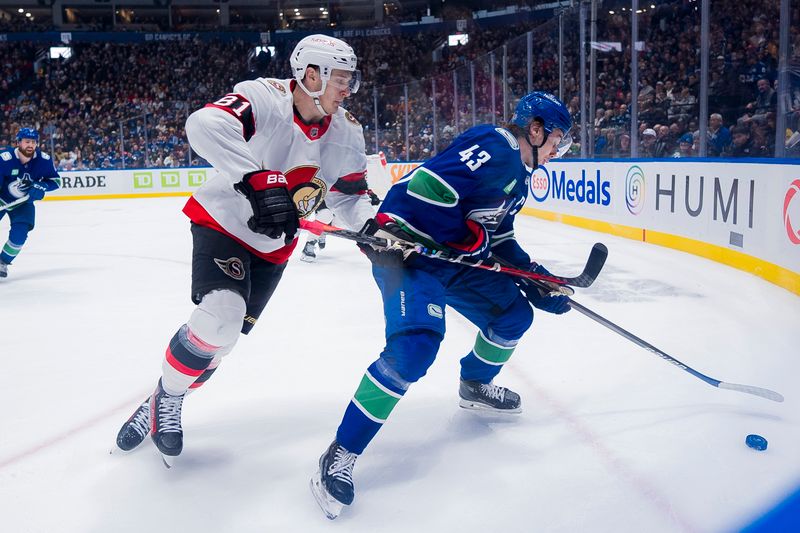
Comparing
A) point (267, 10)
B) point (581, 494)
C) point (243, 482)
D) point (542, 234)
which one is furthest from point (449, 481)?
point (267, 10)

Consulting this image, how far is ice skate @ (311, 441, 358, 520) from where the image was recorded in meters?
1.77

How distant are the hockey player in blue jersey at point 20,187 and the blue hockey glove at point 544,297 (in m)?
4.62

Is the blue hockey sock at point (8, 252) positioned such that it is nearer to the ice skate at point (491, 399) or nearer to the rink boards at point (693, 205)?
the rink boards at point (693, 205)

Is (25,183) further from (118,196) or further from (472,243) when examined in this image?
(118,196)

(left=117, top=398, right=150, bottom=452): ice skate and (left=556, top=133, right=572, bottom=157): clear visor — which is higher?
(left=556, top=133, right=572, bottom=157): clear visor

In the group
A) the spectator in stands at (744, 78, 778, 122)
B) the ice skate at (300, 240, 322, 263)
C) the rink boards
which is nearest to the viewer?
the rink boards

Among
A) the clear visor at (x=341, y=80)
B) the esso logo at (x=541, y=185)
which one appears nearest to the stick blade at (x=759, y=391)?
the clear visor at (x=341, y=80)

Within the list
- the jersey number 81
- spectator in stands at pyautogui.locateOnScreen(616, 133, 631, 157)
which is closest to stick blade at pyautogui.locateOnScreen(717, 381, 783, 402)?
the jersey number 81

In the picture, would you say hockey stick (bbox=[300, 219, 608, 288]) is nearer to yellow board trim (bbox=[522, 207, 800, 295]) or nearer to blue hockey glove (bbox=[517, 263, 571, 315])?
blue hockey glove (bbox=[517, 263, 571, 315])

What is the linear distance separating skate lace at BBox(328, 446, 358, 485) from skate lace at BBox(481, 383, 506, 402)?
2.48 feet

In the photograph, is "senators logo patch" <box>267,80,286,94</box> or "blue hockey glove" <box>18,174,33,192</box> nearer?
"senators logo patch" <box>267,80,286,94</box>

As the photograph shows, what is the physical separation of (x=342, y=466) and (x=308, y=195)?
0.85 meters

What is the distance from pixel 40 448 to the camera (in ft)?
7.43

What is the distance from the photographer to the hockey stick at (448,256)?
1.99 meters
